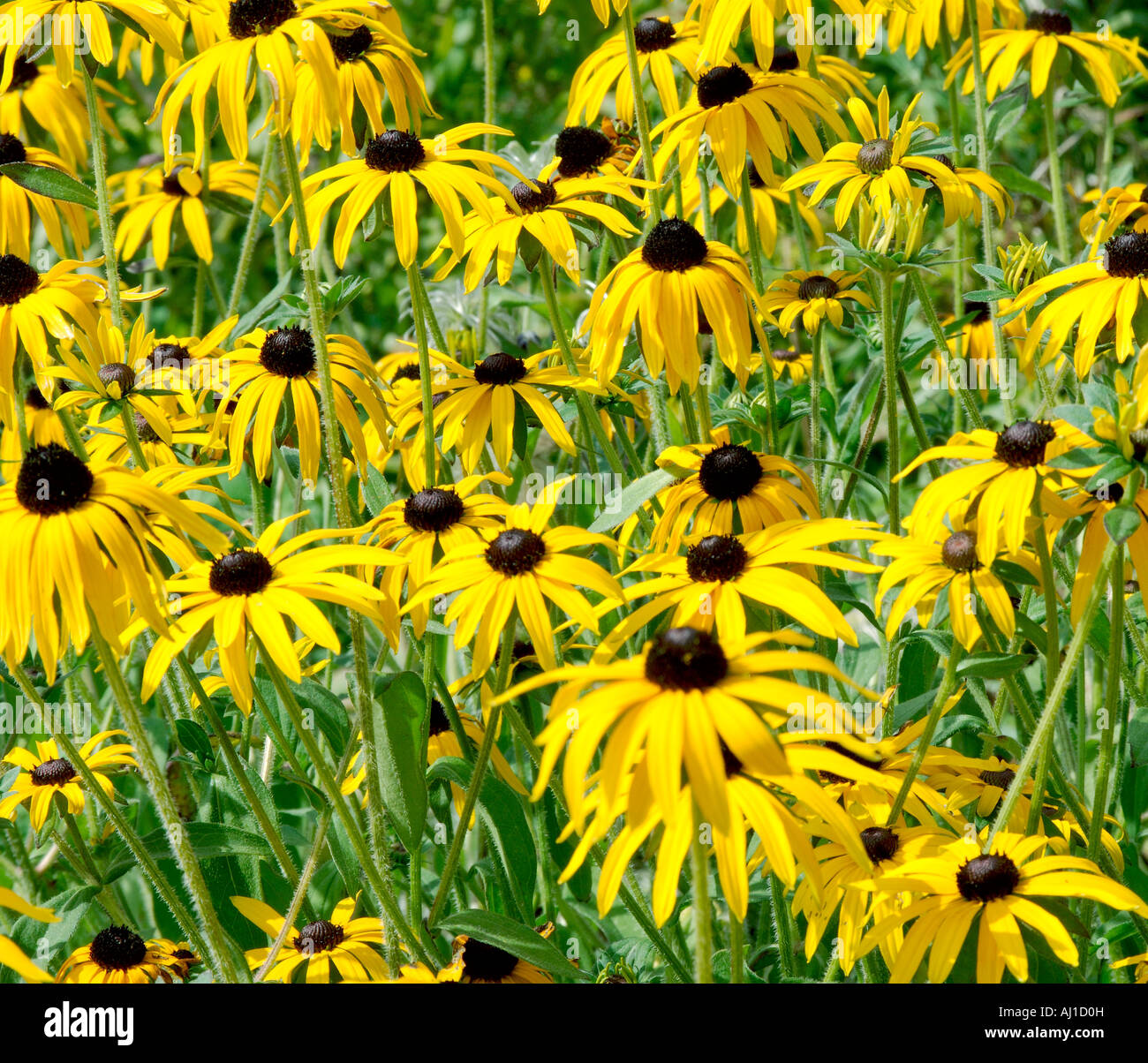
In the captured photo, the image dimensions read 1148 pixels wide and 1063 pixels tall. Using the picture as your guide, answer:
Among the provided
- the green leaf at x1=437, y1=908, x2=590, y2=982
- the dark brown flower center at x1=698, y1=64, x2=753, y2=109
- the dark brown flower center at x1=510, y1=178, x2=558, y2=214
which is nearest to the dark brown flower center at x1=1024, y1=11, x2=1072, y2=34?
the dark brown flower center at x1=698, y1=64, x2=753, y2=109

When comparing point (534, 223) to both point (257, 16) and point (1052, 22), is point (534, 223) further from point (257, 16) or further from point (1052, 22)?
point (1052, 22)

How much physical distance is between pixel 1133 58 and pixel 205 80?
77.4 inches

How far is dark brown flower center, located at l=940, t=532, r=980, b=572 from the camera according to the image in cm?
162

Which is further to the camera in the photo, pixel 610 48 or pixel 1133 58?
pixel 1133 58

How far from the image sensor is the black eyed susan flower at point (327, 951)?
1738 mm

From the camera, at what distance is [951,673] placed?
60.9 inches

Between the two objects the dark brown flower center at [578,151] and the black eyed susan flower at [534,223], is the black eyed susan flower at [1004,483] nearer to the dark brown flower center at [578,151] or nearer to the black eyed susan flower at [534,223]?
the black eyed susan flower at [534,223]

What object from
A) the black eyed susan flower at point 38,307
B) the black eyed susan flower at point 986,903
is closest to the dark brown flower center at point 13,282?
the black eyed susan flower at point 38,307

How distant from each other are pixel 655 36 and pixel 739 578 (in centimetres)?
135

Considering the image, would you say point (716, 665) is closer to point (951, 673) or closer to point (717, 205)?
point (951, 673)

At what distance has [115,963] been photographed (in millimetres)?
1862

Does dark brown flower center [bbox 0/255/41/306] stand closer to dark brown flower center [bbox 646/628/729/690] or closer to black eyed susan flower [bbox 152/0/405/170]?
black eyed susan flower [bbox 152/0/405/170]

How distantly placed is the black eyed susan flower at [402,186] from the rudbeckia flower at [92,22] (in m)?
0.36

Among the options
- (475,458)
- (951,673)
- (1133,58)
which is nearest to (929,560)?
(951,673)
